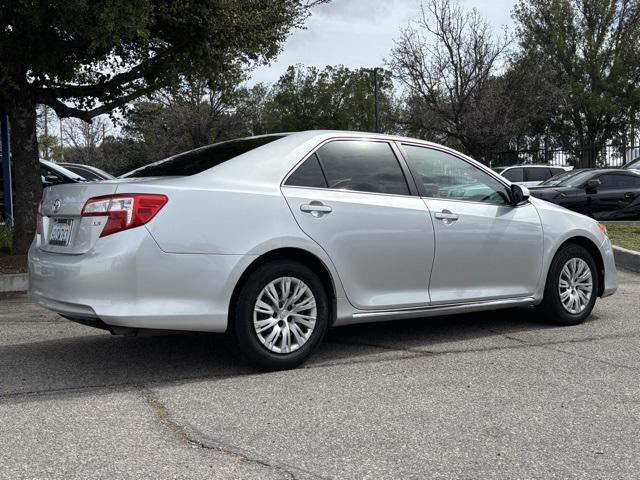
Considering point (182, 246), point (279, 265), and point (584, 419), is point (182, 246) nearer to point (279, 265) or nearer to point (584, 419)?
point (279, 265)

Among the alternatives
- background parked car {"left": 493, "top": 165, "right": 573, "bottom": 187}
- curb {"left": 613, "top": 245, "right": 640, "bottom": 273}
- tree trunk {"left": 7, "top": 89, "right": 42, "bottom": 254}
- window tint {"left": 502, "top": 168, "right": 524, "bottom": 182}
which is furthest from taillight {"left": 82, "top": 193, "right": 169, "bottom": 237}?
window tint {"left": 502, "top": 168, "right": 524, "bottom": 182}

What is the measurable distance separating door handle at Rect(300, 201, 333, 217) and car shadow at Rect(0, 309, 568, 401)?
3.56ft

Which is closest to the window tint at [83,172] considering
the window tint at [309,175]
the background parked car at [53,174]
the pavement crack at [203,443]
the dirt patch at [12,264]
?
the background parked car at [53,174]

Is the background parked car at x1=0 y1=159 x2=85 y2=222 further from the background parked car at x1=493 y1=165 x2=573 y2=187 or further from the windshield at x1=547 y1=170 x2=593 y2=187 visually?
the background parked car at x1=493 y1=165 x2=573 y2=187

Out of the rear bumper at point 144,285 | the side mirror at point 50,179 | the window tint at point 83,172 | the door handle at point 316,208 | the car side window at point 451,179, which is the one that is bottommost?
the rear bumper at point 144,285

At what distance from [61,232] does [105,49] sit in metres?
6.64

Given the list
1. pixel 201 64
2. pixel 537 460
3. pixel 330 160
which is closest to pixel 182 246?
pixel 330 160

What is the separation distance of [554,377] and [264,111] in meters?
47.8

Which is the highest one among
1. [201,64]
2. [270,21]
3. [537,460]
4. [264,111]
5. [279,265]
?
[264,111]

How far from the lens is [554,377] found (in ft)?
15.3

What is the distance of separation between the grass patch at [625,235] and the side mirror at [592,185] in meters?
1.05

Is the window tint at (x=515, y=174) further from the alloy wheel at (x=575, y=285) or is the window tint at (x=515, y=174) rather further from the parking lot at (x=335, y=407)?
the parking lot at (x=335, y=407)

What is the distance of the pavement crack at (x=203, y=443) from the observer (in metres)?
3.21

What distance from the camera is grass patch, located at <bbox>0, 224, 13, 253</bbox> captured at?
11.3 metres
